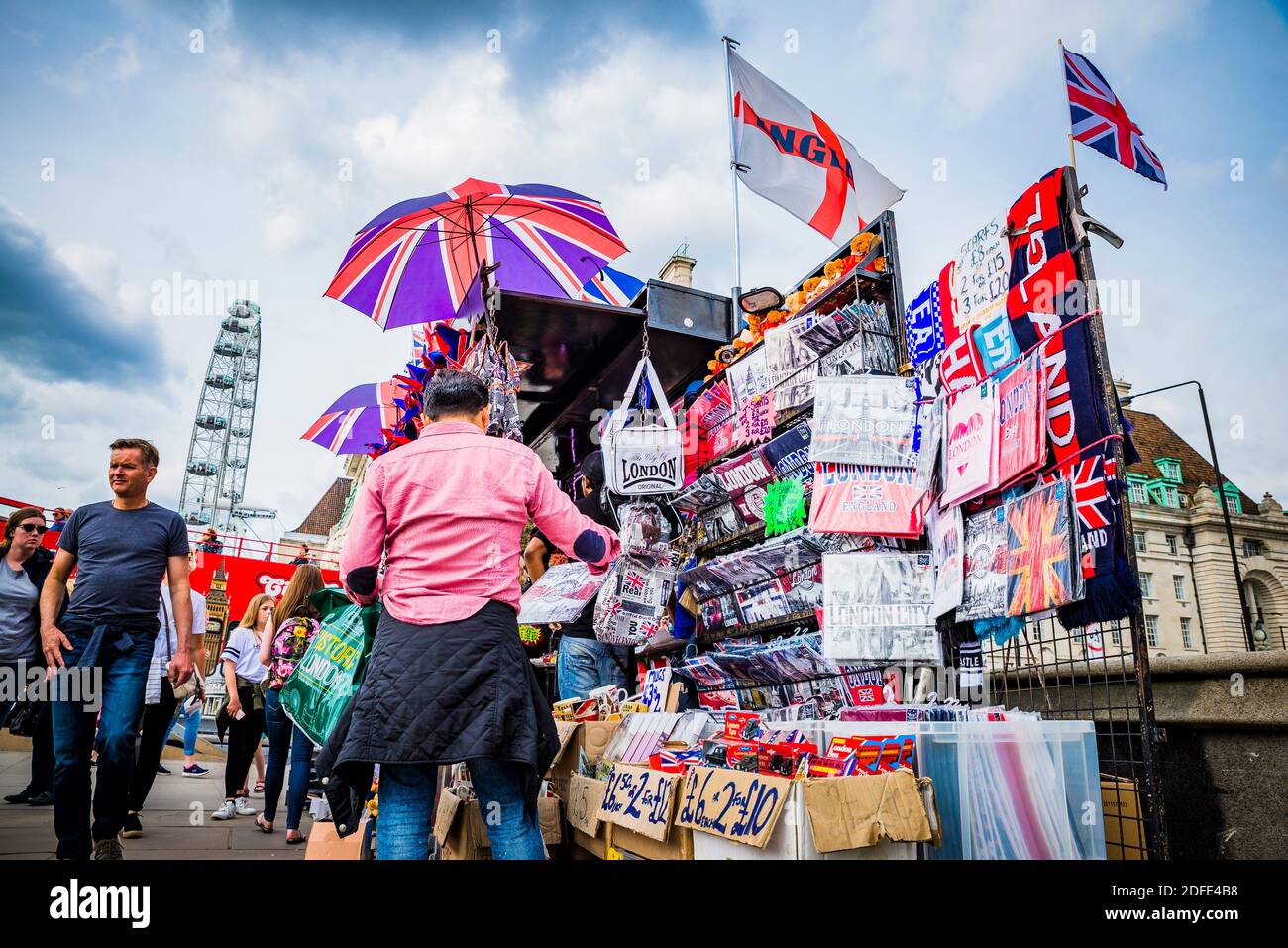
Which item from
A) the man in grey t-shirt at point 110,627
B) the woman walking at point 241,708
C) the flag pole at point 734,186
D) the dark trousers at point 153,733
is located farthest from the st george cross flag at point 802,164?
the dark trousers at point 153,733

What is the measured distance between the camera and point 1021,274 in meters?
3.14

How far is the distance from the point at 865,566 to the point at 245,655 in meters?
4.55

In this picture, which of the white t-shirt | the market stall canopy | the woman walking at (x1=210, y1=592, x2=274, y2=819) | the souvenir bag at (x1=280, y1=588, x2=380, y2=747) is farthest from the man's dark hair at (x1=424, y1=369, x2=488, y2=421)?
the white t-shirt

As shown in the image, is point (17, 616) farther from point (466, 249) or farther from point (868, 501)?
point (868, 501)

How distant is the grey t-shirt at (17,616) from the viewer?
424cm

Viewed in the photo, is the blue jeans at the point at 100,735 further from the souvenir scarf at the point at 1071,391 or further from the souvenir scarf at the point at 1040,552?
the souvenir scarf at the point at 1071,391

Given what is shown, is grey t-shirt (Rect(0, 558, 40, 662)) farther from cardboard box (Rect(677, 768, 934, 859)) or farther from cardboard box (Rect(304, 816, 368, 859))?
cardboard box (Rect(677, 768, 934, 859))

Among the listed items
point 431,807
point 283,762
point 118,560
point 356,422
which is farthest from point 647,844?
point 356,422

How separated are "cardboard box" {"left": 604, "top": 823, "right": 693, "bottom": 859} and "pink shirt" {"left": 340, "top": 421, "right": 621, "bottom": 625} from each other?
0.92 m

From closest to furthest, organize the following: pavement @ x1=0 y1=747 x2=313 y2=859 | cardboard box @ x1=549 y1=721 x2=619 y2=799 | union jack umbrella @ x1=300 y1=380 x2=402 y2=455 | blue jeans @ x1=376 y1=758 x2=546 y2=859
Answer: blue jeans @ x1=376 y1=758 x2=546 y2=859 < cardboard box @ x1=549 y1=721 x2=619 y2=799 < pavement @ x1=0 y1=747 x2=313 y2=859 < union jack umbrella @ x1=300 y1=380 x2=402 y2=455

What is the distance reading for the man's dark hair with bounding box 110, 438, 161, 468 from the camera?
3619 mm

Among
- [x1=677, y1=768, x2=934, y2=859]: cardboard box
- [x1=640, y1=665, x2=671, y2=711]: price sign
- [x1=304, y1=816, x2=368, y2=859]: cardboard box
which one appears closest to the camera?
[x1=677, y1=768, x2=934, y2=859]: cardboard box

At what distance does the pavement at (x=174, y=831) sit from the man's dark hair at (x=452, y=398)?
2.74 meters
